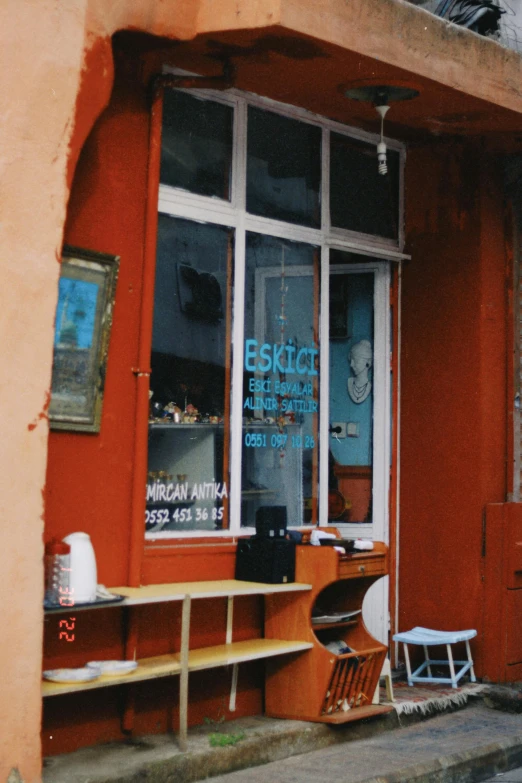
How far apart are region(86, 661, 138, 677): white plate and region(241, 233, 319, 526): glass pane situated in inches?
64.8

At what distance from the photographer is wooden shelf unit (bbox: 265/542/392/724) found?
698 cm

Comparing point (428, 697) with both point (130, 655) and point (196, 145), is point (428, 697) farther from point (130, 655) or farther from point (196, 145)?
point (196, 145)

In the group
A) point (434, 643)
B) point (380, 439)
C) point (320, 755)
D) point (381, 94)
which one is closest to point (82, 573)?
point (320, 755)

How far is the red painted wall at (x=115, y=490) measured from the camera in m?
6.24

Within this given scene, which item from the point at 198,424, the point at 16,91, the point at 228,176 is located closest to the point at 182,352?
the point at 198,424

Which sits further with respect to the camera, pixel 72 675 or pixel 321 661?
pixel 321 661

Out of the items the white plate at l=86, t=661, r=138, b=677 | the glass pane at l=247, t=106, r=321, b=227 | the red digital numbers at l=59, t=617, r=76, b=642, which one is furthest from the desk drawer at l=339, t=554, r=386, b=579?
the glass pane at l=247, t=106, r=321, b=227

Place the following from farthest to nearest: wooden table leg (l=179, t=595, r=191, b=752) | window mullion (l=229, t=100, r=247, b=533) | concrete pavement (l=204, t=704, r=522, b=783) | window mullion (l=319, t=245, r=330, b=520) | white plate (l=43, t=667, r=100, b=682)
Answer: window mullion (l=319, t=245, r=330, b=520) → window mullion (l=229, t=100, r=247, b=533) → concrete pavement (l=204, t=704, r=522, b=783) → wooden table leg (l=179, t=595, r=191, b=752) → white plate (l=43, t=667, r=100, b=682)

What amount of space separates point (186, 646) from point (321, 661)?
1.14 meters

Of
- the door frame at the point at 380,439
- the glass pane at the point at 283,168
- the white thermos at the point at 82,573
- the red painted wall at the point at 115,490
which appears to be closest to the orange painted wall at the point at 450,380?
the door frame at the point at 380,439

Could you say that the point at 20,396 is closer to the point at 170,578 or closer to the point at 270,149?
the point at 170,578

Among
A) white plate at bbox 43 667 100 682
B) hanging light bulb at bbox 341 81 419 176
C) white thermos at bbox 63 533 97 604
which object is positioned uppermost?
hanging light bulb at bbox 341 81 419 176

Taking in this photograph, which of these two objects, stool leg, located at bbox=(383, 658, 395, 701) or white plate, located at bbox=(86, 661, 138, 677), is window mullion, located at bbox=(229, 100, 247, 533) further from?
white plate, located at bbox=(86, 661, 138, 677)

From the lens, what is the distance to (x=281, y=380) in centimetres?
787
